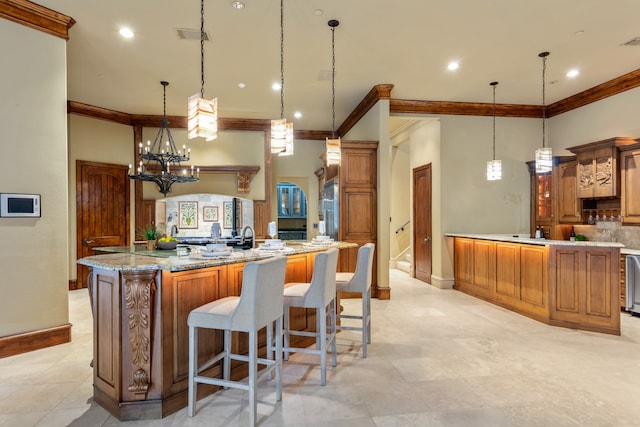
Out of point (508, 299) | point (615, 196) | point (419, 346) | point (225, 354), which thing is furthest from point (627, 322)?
point (225, 354)

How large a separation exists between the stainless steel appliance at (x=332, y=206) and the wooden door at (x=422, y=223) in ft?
6.50

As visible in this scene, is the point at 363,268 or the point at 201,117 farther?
the point at 363,268

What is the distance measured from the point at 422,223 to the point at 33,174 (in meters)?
6.15

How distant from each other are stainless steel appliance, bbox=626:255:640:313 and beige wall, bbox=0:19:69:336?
22.4 feet

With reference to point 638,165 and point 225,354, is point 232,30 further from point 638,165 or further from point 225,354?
point 638,165

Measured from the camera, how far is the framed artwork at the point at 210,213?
7.38 metres

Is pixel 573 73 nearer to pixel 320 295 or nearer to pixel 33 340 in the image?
pixel 320 295

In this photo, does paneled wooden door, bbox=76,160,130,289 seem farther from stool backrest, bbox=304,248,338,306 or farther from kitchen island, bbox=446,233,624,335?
kitchen island, bbox=446,233,624,335

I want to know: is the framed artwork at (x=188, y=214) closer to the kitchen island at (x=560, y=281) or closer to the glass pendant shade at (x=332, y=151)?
the glass pendant shade at (x=332, y=151)

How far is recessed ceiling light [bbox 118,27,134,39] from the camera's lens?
397 cm

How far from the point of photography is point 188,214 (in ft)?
24.1

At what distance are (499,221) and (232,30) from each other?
216 inches

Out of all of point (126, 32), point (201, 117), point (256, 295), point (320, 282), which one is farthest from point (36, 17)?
point (320, 282)

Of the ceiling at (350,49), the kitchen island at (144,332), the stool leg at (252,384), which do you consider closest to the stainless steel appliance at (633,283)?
the ceiling at (350,49)
